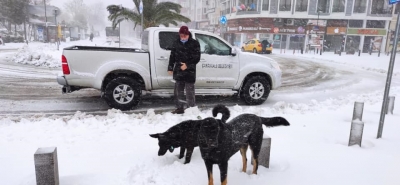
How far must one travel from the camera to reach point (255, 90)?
7332mm

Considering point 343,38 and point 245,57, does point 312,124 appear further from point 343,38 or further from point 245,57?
point 343,38

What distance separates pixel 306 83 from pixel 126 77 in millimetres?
7954

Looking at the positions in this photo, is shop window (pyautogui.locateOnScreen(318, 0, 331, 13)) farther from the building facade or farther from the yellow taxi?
the yellow taxi

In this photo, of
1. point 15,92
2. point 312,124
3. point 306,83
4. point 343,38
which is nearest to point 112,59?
point 15,92

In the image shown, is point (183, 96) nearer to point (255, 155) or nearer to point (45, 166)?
point (255, 155)

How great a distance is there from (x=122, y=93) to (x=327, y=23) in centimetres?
4322

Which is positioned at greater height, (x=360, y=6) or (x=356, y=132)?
(x=360, y=6)

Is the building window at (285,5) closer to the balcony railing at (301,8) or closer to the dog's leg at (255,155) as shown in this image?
the balcony railing at (301,8)

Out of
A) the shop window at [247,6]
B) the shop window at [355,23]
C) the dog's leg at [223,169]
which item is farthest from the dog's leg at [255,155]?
the shop window at [355,23]

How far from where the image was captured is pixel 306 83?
11547 millimetres

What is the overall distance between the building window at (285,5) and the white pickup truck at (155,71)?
3890 cm

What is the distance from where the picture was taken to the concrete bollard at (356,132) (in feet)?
13.9

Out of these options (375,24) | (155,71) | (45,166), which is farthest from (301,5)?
(45,166)

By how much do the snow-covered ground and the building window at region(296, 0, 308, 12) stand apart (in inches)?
1603
